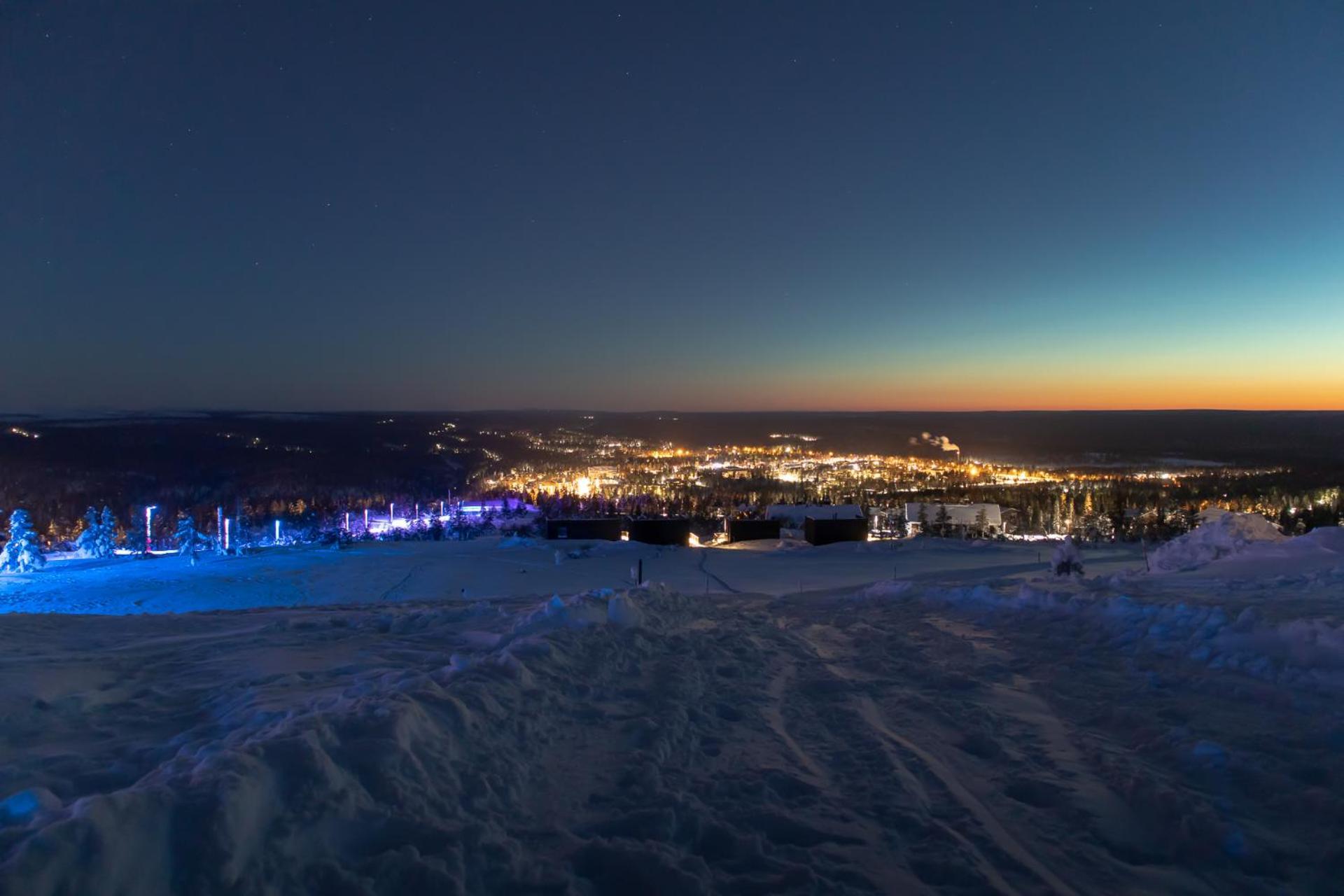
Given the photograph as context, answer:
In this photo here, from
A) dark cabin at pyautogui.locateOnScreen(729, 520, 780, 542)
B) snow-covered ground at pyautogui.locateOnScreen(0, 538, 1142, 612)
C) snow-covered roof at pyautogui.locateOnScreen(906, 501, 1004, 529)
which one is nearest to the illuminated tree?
snow-covered ground at pyautogui.locateOnScreen(0, 538, 1142, 612)

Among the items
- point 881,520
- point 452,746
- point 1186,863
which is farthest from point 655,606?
point 881,520

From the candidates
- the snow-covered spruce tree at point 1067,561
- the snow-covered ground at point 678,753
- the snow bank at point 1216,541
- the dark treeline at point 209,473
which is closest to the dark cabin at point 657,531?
the snow-covered spruce tree at point 1067,561

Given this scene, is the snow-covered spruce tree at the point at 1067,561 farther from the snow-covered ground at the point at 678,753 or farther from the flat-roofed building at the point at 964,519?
the flat-roofed building at the point at 964,519

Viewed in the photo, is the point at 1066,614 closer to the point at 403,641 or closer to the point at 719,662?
the point at 719,662

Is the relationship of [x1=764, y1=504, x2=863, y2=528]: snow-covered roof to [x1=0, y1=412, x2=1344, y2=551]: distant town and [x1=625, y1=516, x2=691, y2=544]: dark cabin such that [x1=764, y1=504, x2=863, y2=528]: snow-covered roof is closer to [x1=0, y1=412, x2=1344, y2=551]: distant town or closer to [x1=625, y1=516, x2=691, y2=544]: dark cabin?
[x1=0, y1=412, x2=1344, y2=551]: distant town

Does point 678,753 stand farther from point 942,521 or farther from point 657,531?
point 942,521

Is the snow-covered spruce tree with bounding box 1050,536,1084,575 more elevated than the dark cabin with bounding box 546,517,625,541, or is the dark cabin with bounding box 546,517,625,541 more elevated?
the snow-covered spruce tree with bounding box 1050,536,1084,575
